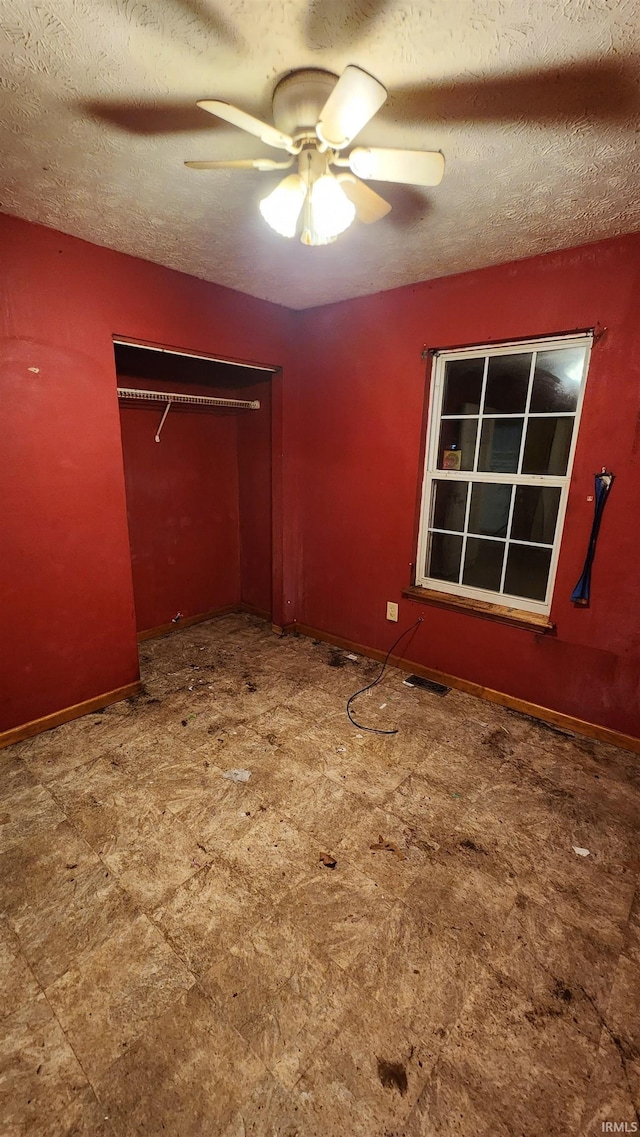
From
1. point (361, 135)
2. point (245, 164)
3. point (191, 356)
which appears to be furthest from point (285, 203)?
point (191, 356)

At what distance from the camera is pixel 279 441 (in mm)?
3520

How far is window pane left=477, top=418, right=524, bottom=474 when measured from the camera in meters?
2.61

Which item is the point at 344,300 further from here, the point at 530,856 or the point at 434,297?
the point at 530,856

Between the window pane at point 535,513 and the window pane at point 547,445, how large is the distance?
112 mm

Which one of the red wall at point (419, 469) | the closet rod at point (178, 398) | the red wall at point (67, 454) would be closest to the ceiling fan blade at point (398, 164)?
the red wall at point (419, 469)

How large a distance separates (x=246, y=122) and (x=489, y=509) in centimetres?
220

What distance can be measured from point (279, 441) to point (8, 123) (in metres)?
2.25

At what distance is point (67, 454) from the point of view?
237 cm

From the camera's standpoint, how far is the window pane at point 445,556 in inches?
117

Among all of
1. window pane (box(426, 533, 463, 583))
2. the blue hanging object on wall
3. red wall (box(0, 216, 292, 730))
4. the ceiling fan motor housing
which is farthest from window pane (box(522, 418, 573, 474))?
red wall (box(0, 216, 292, 730))

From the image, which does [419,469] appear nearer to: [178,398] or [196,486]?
[178,398]

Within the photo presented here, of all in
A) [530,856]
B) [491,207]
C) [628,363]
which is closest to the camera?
[530,856]

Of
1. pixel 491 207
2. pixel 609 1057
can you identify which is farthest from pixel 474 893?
pixel 491 207

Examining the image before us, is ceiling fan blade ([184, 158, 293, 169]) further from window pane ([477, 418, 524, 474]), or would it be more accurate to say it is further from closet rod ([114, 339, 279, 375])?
window pane ([477, 418, 524, 474])
